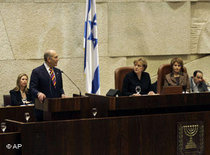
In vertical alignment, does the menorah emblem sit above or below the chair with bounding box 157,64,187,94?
below

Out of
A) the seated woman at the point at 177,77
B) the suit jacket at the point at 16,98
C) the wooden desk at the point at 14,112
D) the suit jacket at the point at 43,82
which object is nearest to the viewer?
the wooden desk at the point at 14,112

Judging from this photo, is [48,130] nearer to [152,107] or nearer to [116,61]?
[152,107]

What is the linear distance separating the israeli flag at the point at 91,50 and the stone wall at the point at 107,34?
14.7 inches

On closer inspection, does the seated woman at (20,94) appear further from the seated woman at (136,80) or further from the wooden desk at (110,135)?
the wooden desk at (110,135)

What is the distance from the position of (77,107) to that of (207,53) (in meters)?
4.49

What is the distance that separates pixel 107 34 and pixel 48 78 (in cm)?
266

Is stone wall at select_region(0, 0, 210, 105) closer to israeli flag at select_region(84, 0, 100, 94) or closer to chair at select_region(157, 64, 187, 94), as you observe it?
israeli flag at select_region(84, 0, 100, 94)

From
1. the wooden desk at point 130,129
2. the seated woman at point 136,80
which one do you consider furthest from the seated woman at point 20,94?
the wooden desk at point 130,129

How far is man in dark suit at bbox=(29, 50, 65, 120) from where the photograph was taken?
5.68 metres

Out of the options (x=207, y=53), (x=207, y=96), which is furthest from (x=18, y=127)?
(x=207, y=53)

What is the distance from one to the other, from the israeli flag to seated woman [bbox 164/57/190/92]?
122 centimetres

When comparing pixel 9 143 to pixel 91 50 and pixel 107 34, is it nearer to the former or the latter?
pixel 91 50

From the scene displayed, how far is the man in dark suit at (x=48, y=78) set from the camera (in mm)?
5684

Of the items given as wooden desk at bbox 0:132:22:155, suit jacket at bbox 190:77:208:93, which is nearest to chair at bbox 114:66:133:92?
suit jacket at bbox 190:77:208:93
